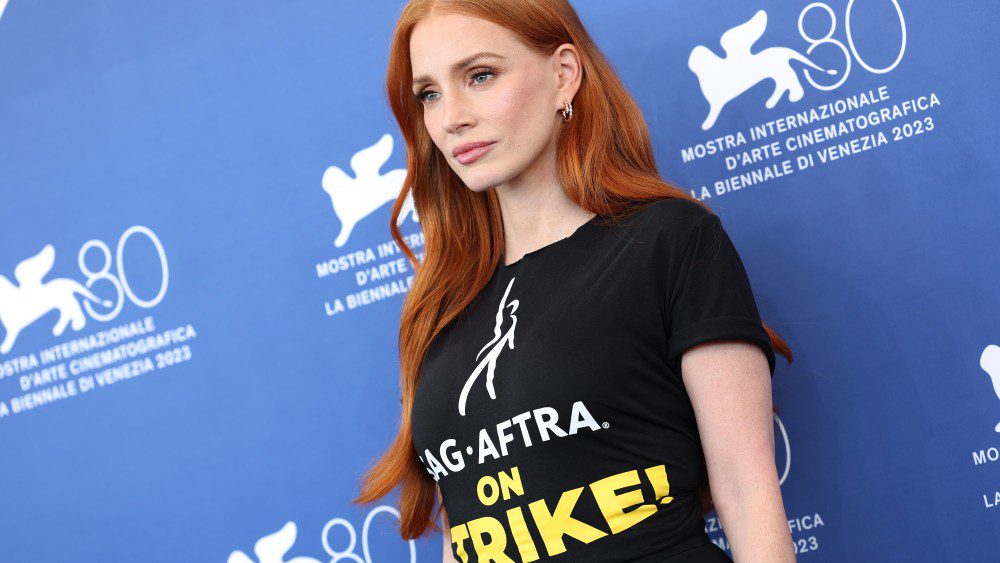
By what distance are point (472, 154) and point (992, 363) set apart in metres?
1.03

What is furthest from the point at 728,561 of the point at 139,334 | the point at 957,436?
the point at 139,334

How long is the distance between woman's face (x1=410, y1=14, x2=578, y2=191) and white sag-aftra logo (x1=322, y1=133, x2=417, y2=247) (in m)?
0.55

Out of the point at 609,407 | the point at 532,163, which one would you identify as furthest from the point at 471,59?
the point at 609,407

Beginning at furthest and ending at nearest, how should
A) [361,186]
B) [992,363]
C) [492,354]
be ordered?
[361,186] → [992,363] → [492,354]

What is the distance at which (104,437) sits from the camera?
215 cm

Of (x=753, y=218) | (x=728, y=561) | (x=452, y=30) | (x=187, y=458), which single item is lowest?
(x=728, y=561)

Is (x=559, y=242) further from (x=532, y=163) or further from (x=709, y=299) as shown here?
(x=709, y=299)

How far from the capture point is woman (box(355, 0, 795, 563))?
4.28 ft

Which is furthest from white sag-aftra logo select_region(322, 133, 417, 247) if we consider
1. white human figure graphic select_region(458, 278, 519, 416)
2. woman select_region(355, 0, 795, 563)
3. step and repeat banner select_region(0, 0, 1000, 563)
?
white human figure graphic select_region(458, 278, 519, 416)

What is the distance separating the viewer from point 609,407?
132cm

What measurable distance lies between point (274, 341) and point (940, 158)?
4.49 feet

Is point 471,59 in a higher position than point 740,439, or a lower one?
higher

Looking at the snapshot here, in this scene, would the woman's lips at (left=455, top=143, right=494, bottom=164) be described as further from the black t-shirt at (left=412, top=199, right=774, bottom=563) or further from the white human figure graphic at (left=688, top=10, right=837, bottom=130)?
the white human figure graphic at (left=688, top=10, right=837, bottom=130)

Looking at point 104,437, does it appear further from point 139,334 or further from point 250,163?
point 250,163
